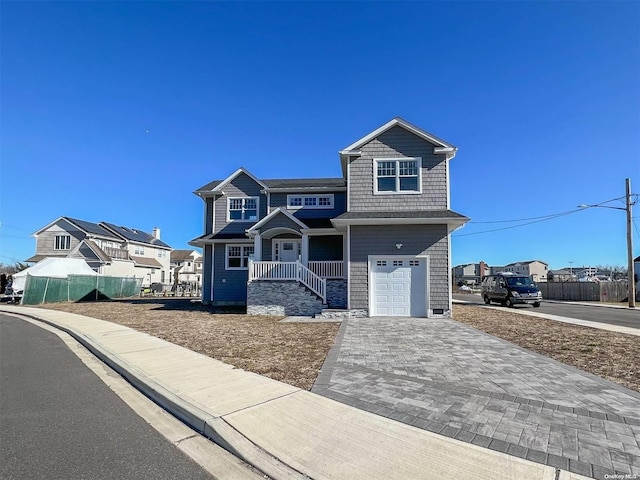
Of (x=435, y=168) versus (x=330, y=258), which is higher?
(x=435, y=168)

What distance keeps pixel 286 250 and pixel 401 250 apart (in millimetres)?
6876

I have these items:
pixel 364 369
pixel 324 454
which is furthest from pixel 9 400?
pixel 364 369

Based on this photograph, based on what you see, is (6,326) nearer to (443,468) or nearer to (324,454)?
(324,454)

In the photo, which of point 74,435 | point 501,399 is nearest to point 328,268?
point 501,399

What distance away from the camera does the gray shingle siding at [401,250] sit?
1454 cm

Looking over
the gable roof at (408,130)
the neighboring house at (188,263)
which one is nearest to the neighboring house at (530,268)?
the neighboring house at (188,263)

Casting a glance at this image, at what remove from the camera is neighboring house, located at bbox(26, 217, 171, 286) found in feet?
126

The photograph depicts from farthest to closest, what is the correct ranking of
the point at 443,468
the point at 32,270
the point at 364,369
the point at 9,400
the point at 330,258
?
the point at 32,270
the point at 330,258
the point at 364,369
the point at 9,400
the point at 443,468

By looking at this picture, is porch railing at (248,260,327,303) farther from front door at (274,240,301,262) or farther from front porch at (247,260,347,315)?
front door at (274,240,301,262)

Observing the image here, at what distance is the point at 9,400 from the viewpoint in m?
5.33

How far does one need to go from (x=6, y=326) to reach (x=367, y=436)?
53.4 ft

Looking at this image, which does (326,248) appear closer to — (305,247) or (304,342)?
(305,247)

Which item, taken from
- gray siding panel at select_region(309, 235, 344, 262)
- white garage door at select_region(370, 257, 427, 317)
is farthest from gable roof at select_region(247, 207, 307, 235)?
white garage door at select_region(370, 257, 427, 317)

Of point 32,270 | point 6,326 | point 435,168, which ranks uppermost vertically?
point 435,168
